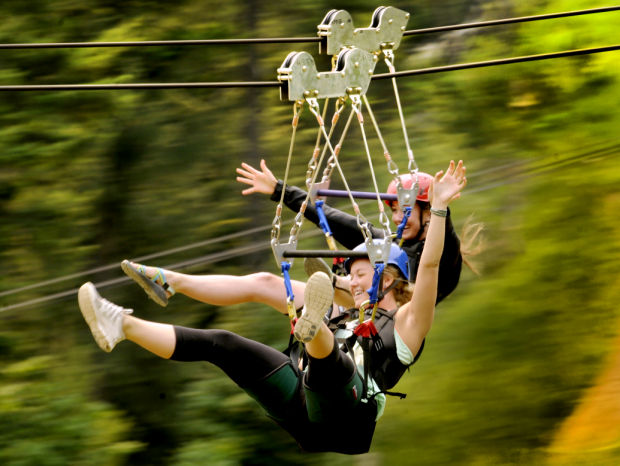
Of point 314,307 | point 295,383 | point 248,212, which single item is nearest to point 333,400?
point 295,383

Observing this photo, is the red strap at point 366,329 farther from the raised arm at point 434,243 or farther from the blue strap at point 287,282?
the blue strap at point 287,282

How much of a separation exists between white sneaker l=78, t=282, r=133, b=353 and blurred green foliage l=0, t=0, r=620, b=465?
3291mm

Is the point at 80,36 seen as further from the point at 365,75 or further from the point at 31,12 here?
the point at 365,75

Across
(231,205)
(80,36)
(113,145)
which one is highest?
(80,36)

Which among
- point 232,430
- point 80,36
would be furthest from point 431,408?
point 80,36

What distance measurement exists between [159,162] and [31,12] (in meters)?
1.14

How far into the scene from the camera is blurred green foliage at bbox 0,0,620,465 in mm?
7047

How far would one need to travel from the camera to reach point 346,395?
147 inches

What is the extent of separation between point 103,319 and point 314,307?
0.62 meters

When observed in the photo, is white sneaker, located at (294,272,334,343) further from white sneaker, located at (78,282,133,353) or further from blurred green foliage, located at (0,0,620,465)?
blurred green foliage, located at (0,0,620,465)

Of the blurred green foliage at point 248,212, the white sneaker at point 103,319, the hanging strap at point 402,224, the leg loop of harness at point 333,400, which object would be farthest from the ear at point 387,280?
the blurred green foliage at point 248,212

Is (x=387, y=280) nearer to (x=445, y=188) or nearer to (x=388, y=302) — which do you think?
(x=388, y=302)

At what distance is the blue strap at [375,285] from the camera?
3.67 metres

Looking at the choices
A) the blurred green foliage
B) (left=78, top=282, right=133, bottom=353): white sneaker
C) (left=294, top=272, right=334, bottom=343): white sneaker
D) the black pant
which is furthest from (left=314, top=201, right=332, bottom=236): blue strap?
the blurred green foliage
